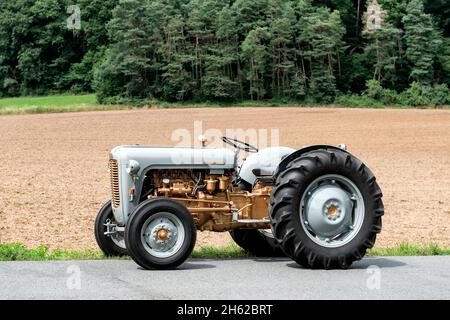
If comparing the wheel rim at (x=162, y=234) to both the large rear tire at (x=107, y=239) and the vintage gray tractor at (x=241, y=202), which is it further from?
the large rear tire at (x=107, y=239)

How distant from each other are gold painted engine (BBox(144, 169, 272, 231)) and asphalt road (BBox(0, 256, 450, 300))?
42cm

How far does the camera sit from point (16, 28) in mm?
91062

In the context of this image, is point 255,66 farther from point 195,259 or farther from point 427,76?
point 195,259

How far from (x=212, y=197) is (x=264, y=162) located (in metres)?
0.70

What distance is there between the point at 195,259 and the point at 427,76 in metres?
69.6

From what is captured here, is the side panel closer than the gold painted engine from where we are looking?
Answer: Yes

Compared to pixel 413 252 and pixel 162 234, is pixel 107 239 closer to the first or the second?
pixel 162 234

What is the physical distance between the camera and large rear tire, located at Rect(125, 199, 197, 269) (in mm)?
7648

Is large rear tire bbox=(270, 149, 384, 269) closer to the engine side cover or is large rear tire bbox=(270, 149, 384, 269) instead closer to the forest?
the engine side cover

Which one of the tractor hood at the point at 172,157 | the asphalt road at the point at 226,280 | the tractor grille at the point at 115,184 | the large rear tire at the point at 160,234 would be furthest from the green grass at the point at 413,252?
the tractor grille at the point at 115,184

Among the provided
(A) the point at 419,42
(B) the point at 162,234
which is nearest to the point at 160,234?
(B) the point at 162,234

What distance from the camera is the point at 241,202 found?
8.55 m

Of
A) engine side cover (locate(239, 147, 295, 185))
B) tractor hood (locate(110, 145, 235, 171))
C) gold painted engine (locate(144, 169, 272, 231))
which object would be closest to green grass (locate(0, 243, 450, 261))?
gold painted engine (locate(144, 169, 272, 231))
